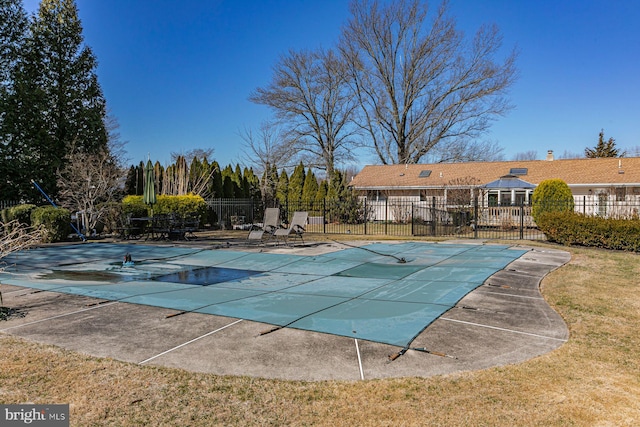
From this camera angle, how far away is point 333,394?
3.07 metres

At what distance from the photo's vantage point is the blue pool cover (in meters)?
4.95

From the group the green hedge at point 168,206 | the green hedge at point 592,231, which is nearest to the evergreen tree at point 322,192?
the green hedge at point 168,206

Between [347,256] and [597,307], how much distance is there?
5383mm

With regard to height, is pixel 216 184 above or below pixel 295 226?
above

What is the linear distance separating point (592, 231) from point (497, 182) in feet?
34.2

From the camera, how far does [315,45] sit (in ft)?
110

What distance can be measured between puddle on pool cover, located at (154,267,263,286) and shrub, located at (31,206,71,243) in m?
8.39

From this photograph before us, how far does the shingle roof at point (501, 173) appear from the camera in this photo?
2328 cm

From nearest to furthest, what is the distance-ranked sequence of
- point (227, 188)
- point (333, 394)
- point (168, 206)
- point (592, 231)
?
1. point (333, 394)
2. point (592, 231)
3. point (168, 206)
4. point (227, 188)

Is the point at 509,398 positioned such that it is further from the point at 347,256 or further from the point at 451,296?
the point at 347,256

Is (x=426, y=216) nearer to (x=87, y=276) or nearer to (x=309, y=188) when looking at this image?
(x=309, y=188)

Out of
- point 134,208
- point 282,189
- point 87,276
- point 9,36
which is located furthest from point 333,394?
point 9,36

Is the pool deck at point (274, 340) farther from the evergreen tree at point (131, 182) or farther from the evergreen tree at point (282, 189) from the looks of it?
the evergreen tree at point (282, 189)

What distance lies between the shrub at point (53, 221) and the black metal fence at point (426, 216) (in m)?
6.98
